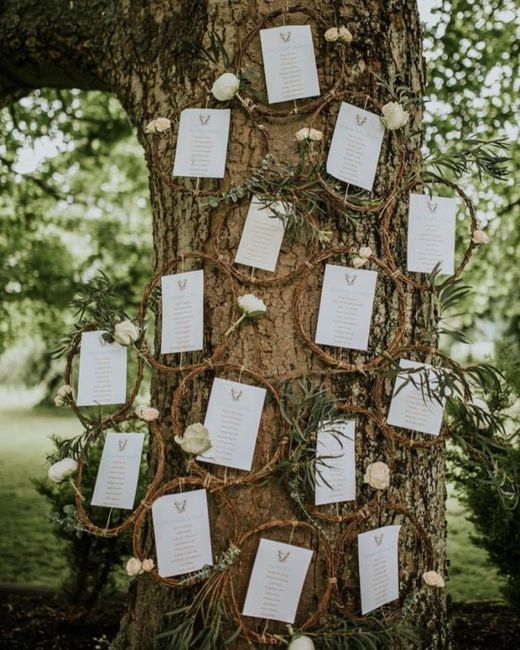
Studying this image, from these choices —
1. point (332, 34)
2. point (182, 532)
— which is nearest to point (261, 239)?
point (332, 34)

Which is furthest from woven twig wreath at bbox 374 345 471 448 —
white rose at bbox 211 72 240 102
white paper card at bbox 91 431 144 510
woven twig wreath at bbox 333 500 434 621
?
white rose at bbox 211 72 240 102

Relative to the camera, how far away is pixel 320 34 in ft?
5.11

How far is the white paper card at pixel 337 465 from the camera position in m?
1.51

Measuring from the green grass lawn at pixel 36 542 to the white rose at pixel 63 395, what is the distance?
606mm

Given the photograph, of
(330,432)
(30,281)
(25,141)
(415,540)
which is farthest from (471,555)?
(25,141)

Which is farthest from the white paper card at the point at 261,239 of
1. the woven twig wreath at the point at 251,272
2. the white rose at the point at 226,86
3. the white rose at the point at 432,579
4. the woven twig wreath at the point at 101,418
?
the white rose at the point at 432,579

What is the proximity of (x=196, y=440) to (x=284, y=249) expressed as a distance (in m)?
0.51

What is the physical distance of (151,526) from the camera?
163 cm

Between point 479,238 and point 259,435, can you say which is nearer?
point 259,435

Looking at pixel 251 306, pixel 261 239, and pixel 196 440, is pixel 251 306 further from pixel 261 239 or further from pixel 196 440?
pixel 196 440

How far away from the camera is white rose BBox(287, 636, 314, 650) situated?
55.0 inches

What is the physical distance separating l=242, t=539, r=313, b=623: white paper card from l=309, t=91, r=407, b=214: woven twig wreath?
83 cm

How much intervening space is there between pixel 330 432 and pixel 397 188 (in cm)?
64

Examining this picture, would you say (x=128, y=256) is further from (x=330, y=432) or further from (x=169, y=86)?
(x=330, y=432)
